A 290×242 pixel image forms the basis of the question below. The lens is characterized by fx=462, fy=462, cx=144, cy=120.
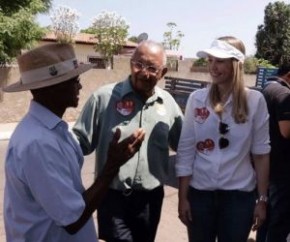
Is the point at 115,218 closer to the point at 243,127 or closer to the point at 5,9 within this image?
the point at 243,127

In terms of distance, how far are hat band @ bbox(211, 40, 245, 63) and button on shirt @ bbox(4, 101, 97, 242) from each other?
1125 millimetres

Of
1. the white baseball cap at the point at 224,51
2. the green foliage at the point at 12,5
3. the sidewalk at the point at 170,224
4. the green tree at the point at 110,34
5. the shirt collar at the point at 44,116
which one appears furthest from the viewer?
the green tree at the point at 110,34

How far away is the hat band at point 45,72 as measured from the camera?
6.29ft

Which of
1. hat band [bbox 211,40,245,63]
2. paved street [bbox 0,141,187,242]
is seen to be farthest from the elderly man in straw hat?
paved street [bbox 0,141,187,242]

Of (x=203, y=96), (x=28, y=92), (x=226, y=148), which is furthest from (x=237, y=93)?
(x=28, y=92)

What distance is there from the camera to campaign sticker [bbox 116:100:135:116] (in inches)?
110

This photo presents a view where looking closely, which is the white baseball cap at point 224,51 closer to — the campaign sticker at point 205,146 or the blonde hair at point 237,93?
the blonde hair at point 237,93

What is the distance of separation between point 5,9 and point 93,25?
24350mm

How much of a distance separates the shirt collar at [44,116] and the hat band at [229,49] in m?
1.14

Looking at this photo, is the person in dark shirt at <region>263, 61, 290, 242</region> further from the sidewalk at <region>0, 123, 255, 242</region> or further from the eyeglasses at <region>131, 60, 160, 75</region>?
the eyeglasses at <region>131, 60, 160, 75</region>

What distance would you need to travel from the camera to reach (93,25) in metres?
39.6

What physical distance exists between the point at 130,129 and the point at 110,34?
32.3 meters

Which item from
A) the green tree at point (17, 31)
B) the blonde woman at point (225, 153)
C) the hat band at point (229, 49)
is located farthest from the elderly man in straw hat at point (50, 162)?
the green tree at point (17, 31)

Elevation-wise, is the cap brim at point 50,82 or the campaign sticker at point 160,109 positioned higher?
the cap brim at point 50,82
